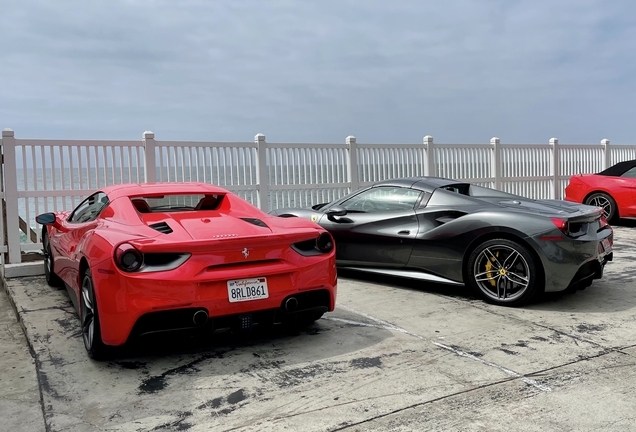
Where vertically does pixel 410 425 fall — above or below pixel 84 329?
below

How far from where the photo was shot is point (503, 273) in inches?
224

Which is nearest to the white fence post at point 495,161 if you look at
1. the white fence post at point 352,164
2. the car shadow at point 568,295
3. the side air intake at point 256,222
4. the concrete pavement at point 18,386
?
the white fence post at point 352,164

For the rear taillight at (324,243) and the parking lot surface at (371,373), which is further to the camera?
the rear taillight at (324,243)

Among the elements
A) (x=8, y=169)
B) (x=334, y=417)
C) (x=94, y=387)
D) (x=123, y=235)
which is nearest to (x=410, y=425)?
(x=334, y=417)

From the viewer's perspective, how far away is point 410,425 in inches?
122

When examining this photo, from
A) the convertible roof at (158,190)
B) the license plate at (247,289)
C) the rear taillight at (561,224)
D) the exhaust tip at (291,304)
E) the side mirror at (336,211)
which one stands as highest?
the convertible roof at (158,190)

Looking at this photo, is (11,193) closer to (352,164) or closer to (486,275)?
(352,164)

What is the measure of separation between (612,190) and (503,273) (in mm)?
8510

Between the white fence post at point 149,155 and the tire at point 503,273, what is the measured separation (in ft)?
19.8

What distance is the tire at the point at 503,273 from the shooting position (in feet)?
18.1

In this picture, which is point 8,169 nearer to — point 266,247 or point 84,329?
point 84,329

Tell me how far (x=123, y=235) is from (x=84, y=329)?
0.89 meters

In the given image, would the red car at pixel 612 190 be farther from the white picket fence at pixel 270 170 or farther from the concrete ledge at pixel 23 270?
the concrete ledge at pixel 23 270

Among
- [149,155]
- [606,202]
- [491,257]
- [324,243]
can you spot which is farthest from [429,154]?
[324,243]
